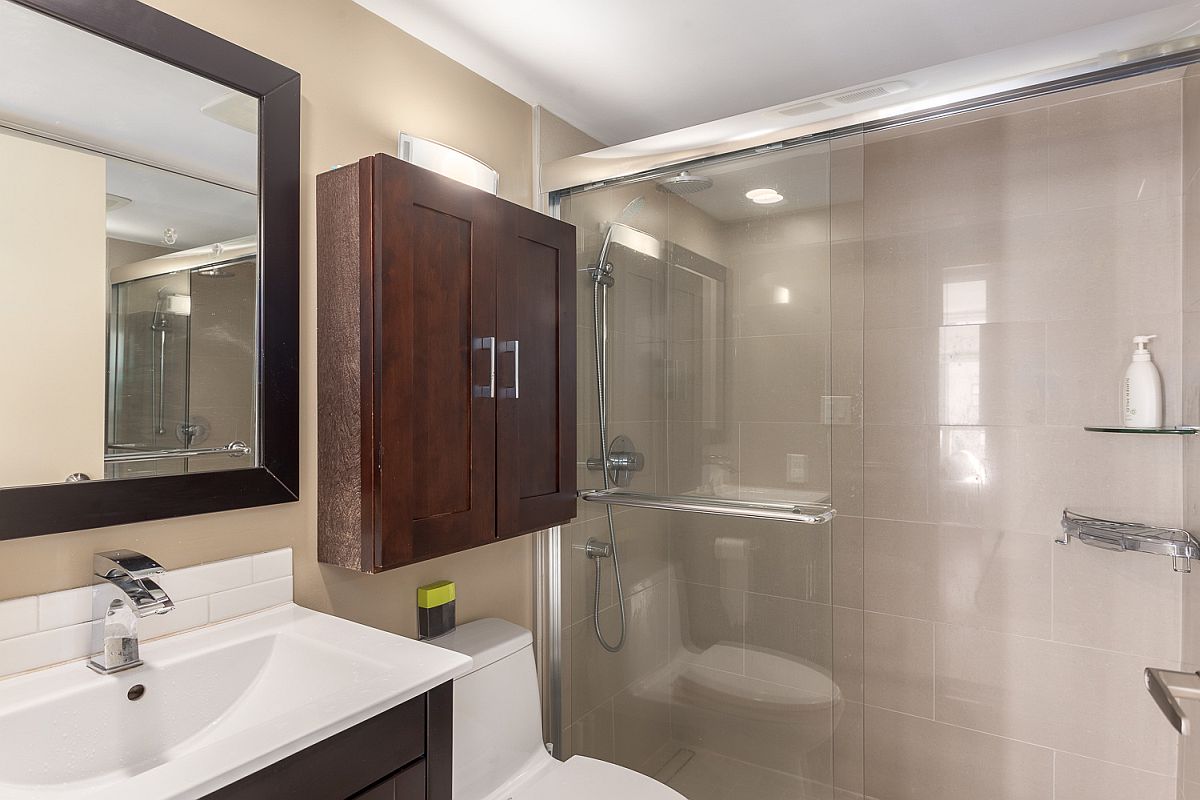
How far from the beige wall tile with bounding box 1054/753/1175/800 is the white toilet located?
1.21 m

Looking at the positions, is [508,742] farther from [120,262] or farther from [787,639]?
[120,262]

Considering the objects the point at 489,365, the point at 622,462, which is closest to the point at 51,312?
the point at 489,365

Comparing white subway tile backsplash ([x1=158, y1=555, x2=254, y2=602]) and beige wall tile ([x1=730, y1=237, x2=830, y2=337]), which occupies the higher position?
beige wall tile ([x1=730, y1=237, x2=830, y2=337])

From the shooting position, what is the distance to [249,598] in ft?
4.41

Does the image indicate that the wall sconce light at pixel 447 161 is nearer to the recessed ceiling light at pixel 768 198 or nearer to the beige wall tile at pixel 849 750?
the recessed ceiling light at pixel 768 198

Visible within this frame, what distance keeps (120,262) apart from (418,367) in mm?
553

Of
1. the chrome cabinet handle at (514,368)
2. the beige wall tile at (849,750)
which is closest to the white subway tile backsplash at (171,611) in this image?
the chrome cabinet handle at (514,368)

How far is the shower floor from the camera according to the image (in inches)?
68.1

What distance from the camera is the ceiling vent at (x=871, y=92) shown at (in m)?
1.49

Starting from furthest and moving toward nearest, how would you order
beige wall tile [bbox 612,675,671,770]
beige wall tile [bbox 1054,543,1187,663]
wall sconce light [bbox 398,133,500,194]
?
beige wall tile [bbox 612,675,671,770] → beige wall tile [bbox 1054,543,1187,663] → wall sconce light [bbox 398,133,500,194]

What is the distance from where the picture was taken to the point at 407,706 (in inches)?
42.0

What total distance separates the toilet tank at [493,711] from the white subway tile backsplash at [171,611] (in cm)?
48

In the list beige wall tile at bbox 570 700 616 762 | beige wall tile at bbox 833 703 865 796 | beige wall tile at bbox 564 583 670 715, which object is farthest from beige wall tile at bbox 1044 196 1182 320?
beige wall tile at bbox 570 700 616 762

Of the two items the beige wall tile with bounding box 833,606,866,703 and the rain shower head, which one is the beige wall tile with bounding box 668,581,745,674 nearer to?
the beige wall tile with bounding box 833,606,866,703
